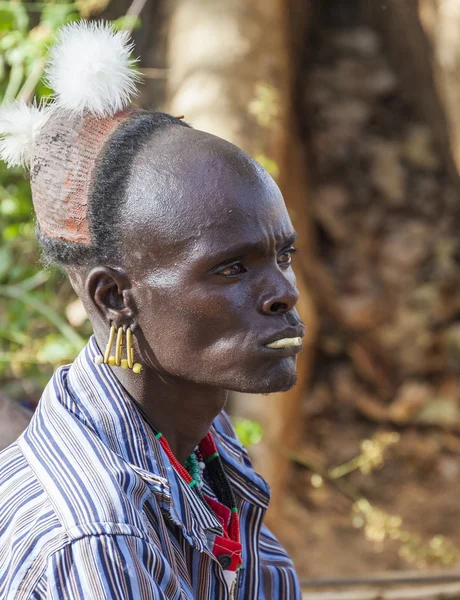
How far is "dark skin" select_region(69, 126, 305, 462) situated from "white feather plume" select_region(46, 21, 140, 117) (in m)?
0.13

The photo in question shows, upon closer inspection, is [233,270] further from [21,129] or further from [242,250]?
[21,129]

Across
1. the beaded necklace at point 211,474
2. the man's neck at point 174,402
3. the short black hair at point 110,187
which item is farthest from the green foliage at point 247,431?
the short black hair at point 110,187

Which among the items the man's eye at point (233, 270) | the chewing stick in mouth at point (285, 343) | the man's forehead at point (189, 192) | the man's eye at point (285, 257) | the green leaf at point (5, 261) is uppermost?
the green leaf at point (5, 261)

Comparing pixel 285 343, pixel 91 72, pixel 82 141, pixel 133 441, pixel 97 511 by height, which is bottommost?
pixel 97 511

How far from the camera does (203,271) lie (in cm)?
136

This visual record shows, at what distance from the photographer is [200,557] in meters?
1.44

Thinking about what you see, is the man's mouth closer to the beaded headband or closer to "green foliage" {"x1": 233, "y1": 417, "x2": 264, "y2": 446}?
the beaded headband

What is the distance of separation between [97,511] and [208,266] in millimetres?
429

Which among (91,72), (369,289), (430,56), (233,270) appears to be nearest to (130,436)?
(233,270)

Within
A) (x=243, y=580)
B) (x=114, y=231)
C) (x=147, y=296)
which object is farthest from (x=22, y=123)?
(x=243, y=580)

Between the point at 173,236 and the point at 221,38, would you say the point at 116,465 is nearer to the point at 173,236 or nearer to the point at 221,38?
the point at 173,236

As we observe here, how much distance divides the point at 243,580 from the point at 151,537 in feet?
1.42

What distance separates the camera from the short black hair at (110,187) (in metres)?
1.38

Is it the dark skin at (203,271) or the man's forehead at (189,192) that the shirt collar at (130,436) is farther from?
the man's forehead at (189,192)
